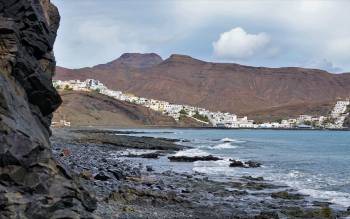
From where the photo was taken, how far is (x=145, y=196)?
19328 mm

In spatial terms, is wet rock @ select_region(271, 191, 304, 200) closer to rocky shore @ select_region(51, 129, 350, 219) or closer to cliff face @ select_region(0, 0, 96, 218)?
rocky shore @ select_region(51, 129, 350, 219)

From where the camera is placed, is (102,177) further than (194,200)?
Yes

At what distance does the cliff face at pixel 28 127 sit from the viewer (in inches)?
377

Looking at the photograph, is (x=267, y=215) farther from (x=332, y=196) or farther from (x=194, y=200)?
(x=332, y=196)

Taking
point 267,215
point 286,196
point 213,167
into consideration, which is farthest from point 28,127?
point 213,167

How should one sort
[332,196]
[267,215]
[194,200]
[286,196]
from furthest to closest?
1. [332,196]
2. [286,196]
3. [194,200]
4. [267,215]

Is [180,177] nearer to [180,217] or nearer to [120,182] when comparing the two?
[120,182]

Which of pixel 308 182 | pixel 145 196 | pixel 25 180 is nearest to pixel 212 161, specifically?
pixel 308 182

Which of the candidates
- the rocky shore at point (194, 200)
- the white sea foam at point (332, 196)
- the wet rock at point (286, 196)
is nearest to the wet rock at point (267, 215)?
the rocky shore at point (194, 200)

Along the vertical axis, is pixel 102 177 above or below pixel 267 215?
above

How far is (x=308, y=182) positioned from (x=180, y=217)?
16.7m

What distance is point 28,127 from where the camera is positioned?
→ 10.7 m

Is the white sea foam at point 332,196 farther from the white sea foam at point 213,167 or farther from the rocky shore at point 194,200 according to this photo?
the white sea foam at point 213,167

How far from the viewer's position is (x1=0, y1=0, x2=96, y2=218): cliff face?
9.57 meters
